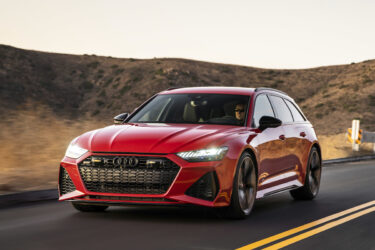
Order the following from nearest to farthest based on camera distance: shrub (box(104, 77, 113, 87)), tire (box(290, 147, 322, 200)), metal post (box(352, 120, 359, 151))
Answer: tire (box(290, 147, 322, 200))
metal post (box(352, 120, 359, 151))
shrub (box(104, 77, 113, 87))

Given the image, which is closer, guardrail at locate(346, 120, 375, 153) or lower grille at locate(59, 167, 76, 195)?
lower grille at locate(59, 167, 76, 195)

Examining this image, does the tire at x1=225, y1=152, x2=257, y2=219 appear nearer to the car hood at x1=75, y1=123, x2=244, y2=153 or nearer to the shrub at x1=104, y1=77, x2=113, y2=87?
the car hood at x1=75, y1=123, x2=244, y2=153

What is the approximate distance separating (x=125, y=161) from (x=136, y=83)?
76110 millimetres

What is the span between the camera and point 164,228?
26.8 feet

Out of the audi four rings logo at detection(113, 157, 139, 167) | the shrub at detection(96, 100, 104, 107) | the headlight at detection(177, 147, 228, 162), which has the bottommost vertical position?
the shrub at detection(96, 100, 104, 107)

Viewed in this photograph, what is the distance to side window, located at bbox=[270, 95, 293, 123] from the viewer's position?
1107 cm

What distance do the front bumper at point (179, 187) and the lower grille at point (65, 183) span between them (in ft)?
0.04

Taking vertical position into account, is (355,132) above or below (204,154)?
below

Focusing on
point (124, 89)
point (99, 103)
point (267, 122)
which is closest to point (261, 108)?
point (267, 122)

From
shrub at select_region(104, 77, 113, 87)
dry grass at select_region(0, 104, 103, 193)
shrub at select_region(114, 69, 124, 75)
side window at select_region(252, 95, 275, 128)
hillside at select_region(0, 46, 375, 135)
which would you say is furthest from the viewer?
shrub at select_region(114, 69, 124, 75)

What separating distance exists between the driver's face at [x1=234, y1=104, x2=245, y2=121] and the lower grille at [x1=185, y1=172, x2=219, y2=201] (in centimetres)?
163

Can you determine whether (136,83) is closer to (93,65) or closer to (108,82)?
(108,82)

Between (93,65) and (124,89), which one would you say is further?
(93,65)

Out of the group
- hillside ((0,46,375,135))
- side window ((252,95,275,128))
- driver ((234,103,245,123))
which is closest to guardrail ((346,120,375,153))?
side window ((252,95,275,128))
